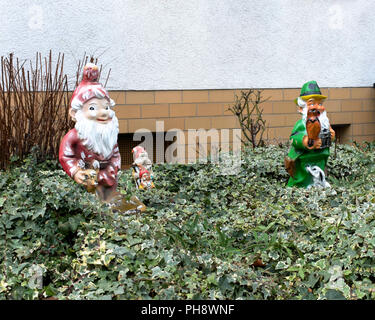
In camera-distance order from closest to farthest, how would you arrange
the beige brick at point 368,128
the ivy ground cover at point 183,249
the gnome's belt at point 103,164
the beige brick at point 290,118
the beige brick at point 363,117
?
the ivy ground cover at point 183,249 → the gnome's belt at point 103,164 → the beige brick at point 290,118 → the beige brick at point 363,117 → the beige brick at point 368,128

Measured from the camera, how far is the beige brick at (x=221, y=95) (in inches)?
255

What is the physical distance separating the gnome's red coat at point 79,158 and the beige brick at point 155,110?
2.83 m

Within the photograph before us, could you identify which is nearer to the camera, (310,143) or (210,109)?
(310,143)

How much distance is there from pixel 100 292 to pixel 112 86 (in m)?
4.32

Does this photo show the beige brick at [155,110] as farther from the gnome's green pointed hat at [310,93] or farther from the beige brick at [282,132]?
the gnome's green pointed hat at [310,93]

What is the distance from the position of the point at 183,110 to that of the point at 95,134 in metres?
3.24

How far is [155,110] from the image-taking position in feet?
20.5

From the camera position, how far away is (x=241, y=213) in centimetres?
354

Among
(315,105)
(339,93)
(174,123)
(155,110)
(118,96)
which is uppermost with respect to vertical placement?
(339,93)

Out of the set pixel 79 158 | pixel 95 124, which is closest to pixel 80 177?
pixel 79 158

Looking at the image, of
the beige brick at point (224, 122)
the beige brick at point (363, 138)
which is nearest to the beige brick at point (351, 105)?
the beige brick at point (363, 138)

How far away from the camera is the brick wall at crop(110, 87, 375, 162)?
6.16 m

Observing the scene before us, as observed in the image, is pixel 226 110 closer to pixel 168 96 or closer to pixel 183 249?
pixel 168 96
